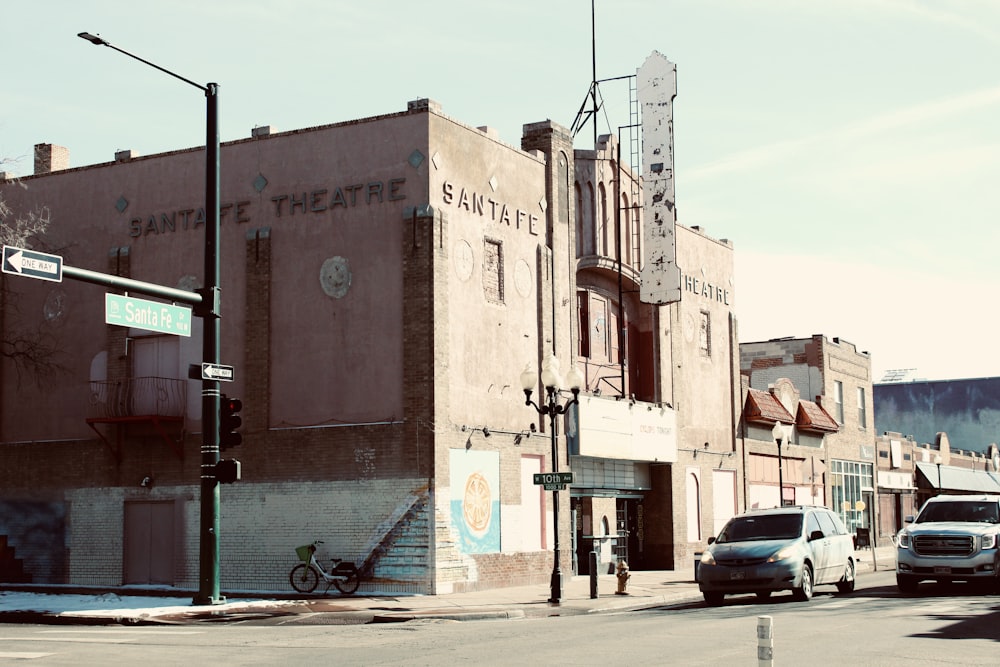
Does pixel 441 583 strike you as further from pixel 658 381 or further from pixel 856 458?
pixel 856 458

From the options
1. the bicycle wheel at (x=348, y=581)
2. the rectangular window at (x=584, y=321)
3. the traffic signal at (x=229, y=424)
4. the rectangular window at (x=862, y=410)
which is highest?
the rectangular window at (x=584, y=321)

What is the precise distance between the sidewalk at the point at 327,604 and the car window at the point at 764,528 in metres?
2.08

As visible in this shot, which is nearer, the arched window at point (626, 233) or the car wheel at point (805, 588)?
the car wheel at point (805, 588)

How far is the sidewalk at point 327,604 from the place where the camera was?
71.3ft

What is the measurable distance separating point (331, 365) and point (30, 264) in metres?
10.1

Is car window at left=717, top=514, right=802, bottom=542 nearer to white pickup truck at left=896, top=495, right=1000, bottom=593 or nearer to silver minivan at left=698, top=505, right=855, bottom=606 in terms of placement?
silver minivan at left=698, top=505, right=855, bottom=606

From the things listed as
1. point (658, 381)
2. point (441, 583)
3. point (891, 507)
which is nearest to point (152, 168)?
point (441, 583)

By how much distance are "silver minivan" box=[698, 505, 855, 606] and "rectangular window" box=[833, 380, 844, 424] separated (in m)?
29.5

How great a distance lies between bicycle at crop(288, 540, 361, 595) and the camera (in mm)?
27219

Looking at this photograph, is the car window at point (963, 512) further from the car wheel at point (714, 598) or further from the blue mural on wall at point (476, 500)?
the blue mural on wall at point (476, 500)

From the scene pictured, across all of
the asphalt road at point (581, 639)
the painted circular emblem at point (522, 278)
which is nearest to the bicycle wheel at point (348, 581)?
the asphalt road at point (581, 639)

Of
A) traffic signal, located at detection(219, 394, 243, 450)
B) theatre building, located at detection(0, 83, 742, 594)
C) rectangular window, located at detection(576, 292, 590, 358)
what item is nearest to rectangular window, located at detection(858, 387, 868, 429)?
theatre building, located at detection(0, 83, 742, 594)

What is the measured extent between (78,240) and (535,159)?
461 inches

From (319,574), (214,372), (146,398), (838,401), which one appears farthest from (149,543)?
(838,401)
